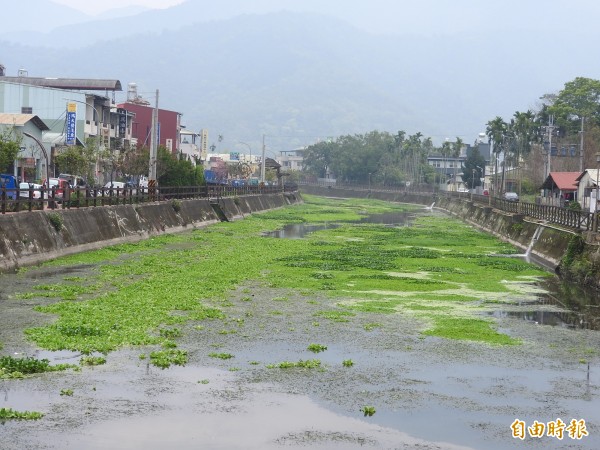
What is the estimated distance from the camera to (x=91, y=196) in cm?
5509

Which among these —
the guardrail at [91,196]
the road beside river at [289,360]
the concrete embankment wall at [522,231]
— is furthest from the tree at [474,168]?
the road beside river at [289,360]

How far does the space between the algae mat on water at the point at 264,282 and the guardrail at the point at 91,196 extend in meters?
3.29

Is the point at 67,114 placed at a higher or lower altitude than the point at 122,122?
lower

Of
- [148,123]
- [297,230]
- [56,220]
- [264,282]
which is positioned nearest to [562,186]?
[297,230]

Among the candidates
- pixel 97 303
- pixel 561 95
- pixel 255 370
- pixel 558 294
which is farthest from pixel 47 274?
pixel 561 95

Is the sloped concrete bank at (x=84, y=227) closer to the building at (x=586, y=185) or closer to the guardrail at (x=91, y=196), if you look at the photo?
the guardrail at (x=91, y=196)

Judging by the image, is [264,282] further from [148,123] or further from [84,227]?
[148,123]

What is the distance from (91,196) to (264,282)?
21523mm

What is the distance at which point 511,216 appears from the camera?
230ft

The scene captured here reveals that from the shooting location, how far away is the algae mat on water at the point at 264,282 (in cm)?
2561

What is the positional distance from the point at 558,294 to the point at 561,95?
100 meters

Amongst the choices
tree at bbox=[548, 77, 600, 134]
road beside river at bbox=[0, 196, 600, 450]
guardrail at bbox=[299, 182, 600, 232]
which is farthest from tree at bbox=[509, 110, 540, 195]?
road beside river at bbox=[0, 196, 600, 450]

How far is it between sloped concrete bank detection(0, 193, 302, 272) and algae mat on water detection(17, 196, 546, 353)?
3.68 feet

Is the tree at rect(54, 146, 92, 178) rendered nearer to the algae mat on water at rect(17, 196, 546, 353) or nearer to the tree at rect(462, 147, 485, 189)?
the algae mat on water at rect(17, 196, 546, 353)
